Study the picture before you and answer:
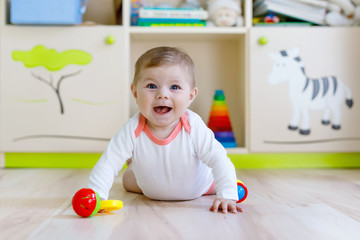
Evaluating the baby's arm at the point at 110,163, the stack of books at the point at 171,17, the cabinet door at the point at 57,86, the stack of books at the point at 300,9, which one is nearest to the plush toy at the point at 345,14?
the stack of books at the point at 300,9

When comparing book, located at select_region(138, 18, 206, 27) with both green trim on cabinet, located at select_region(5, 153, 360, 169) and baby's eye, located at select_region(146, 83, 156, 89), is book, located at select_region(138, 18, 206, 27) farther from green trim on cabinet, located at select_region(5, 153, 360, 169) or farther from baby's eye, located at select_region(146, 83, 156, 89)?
baby's eye, located at select_region(146, 83, 156, 89)

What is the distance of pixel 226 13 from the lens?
1.60m

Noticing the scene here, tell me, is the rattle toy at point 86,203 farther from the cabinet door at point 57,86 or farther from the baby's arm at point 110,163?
the cabinet door at point 57,86

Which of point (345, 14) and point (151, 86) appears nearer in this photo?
point (151, 86)

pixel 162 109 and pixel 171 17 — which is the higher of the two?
pixel 171 17

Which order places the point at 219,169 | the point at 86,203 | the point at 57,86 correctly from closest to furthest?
the point at 86,203 < the point at 219,169 < the point at 57,86

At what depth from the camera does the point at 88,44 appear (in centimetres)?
155

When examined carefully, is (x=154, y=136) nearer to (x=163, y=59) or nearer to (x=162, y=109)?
(x=162, y=109)

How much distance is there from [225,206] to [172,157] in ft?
0.56

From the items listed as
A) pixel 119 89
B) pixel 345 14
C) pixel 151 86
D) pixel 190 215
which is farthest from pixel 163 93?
pixel 345 14

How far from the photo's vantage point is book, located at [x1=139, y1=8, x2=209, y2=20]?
5.23 feet

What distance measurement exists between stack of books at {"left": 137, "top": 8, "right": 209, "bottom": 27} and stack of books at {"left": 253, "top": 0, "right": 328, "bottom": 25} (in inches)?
11.3

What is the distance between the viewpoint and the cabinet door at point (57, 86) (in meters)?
1.54

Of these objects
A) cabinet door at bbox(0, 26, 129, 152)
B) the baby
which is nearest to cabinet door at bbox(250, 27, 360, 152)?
cabinet door at bbox(0, 26, 129, 152)
